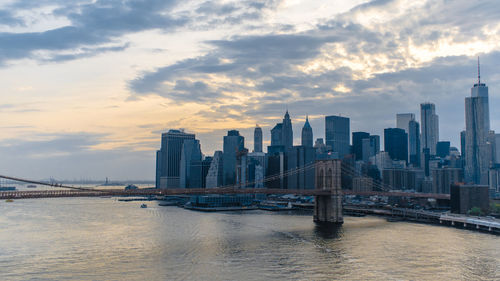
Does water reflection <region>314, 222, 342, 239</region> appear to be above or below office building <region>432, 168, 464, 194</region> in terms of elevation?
below

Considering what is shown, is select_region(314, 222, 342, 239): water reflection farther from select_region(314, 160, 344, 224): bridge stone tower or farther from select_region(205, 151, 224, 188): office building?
select_region(205, 151, 224, 188): office building

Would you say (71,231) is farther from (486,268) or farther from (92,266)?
(486,268)

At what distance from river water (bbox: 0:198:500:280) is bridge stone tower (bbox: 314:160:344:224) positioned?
9996 millimetres

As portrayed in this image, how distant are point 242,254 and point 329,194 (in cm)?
3225

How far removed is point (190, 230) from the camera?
187ft

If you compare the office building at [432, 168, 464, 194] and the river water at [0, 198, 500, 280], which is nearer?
the river water at [0, 198, 500, 280]

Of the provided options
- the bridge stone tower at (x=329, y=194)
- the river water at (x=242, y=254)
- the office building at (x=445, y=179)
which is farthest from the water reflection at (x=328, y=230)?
the office building at (x=445, y=179)

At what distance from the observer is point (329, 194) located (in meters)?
68.0

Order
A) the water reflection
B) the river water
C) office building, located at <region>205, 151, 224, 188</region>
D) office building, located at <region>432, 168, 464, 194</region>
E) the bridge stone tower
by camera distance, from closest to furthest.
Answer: the river water
the water reflection
the bridge stone tower
office building, located at <region>432, 168, 464, 194</region>
office building, located at <region>205, 151, 224, 188</region>

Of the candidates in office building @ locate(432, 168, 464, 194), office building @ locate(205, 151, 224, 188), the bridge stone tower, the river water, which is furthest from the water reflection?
office building @ locate(205, 151, 224, 188)

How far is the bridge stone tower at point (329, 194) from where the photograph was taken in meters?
67.9

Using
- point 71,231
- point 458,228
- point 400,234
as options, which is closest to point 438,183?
point 458,228

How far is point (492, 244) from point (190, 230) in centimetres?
3682

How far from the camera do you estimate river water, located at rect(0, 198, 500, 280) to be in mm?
31531
